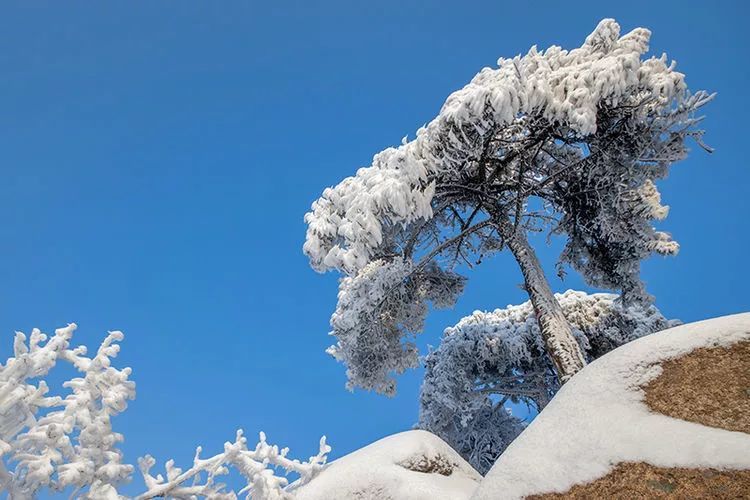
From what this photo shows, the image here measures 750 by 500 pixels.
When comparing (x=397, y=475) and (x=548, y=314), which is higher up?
(x=548, y=314)

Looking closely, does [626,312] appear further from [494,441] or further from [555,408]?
[555,408]

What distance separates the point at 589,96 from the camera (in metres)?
9.68

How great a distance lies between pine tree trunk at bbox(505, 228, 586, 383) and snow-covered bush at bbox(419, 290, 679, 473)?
513 cm

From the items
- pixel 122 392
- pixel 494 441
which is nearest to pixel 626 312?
pixel 494 441

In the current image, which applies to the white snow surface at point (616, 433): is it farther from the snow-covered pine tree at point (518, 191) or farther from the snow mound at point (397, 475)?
the snow-covered pine tree at point (518, 191)

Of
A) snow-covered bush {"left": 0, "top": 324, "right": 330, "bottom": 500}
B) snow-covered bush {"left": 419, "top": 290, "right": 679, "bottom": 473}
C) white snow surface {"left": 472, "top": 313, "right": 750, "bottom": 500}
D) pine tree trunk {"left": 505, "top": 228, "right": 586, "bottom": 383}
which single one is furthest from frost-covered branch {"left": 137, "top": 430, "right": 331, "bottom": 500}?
snow-covered bush {"left": 419, "top": 290, "right": 679, "bottom": 473}

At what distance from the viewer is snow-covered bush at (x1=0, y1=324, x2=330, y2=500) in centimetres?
312

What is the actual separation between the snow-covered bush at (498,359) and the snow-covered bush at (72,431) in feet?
45.5

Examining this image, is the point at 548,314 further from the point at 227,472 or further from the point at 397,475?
the point at 227,472

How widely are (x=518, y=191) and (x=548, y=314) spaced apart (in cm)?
291

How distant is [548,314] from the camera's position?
35.9 feet

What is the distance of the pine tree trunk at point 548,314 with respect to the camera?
10.3m

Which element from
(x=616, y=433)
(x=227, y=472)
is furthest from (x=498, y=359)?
(x=227, y=472)

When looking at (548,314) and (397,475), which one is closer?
(397,475)
